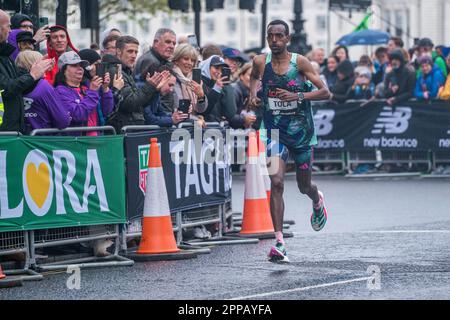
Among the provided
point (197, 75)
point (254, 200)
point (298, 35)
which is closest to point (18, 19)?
point (197, 75)

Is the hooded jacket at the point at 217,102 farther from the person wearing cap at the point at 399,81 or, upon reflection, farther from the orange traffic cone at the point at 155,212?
the person wearing cap at the point at 399,81

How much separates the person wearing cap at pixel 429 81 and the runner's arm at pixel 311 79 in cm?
1095

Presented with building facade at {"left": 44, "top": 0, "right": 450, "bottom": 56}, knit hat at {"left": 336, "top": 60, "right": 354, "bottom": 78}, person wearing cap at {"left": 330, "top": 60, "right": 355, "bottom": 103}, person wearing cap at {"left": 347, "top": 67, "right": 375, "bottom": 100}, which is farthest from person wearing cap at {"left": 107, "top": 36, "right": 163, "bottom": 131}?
building facade at {"left": 44, "top": 0, "right": 450, "bottom": 56}

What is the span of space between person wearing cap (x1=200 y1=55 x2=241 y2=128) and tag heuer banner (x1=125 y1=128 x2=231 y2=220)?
75 cm

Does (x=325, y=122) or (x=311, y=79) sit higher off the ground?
(x=311, y=79)

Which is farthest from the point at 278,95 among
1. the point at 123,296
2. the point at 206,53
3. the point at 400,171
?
the point at 400,171

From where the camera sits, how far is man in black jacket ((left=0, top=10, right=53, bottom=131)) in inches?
440

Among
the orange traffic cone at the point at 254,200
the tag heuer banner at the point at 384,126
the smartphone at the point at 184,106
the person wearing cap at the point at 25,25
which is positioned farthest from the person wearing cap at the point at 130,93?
the tag heuer banner at the point at 384,126

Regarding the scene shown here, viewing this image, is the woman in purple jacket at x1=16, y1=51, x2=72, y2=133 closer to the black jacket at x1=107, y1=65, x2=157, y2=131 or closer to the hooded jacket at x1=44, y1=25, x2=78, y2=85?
the hooded jacket at x1=44, y1=25, x2=78, y2=85

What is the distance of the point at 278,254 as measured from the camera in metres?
11.8

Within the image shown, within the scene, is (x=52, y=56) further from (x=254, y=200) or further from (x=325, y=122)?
(x=325, y=122)

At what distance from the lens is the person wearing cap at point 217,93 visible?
1478cm

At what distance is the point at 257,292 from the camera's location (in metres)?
9.95

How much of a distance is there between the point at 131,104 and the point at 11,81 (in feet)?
6.63
